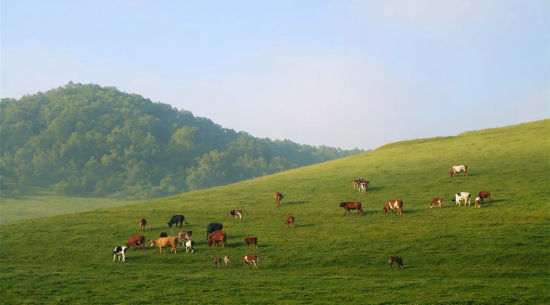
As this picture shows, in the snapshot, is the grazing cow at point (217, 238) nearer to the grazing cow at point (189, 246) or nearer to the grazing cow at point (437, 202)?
the grazing cow at point (189, 246)

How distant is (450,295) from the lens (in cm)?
2278

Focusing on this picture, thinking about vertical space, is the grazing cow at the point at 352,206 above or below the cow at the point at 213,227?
above

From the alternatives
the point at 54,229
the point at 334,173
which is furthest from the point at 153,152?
the point at 54,229

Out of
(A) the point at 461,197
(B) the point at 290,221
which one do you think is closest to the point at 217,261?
(B) the point at 290,221

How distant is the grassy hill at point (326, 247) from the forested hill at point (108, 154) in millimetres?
86439

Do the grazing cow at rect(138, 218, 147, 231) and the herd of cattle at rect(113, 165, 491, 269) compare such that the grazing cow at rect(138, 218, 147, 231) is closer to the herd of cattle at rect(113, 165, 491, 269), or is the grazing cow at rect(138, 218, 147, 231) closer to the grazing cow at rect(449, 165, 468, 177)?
the herd of cattle at rect(113, 165, 491, 269)

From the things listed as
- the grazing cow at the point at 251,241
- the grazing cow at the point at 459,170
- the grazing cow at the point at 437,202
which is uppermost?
the grazing cow at the point at 459,170

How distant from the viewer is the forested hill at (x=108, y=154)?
140m

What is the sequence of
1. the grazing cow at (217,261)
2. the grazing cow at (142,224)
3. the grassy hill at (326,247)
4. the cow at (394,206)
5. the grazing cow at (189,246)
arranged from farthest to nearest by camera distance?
1. the grazing cow at (142,224)
2. the cow at (394,206)
3. the grazing cow at (189,246)
4. the grazing cow at (217,261)
5. the grassy hill at (326,247)

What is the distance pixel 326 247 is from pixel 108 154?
441 feet

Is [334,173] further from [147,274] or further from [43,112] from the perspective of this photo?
[43,112]

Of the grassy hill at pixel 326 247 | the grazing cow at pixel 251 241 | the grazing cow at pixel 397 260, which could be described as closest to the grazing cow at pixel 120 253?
the grassy hill at pixel 326 247

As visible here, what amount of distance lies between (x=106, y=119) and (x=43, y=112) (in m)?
21.7

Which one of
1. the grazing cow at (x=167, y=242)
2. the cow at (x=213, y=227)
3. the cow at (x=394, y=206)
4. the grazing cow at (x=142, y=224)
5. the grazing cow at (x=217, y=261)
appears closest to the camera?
the grazing cow at (x=217, y=261)
